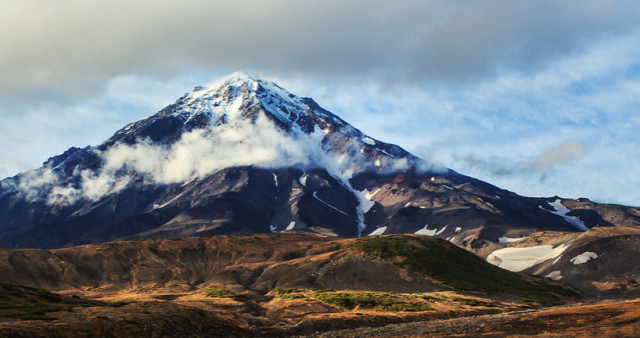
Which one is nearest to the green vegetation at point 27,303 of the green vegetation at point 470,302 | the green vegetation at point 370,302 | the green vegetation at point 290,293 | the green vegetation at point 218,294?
the green vegetation at point 218,294

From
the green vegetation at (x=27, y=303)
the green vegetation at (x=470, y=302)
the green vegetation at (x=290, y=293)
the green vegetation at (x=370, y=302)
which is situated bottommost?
the green vegetation at (x=470, y=302)

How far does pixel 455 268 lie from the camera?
161m

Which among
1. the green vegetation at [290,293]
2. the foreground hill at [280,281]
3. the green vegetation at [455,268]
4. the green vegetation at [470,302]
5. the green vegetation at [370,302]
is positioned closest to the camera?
the foreground hill at [280,281]

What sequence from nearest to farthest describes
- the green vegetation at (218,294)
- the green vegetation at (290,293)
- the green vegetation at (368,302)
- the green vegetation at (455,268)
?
the green vegetation at (368,302)
the green vegetation at (218,294)
the green vegetation at (290,293)
the green vegetation at (455,268)

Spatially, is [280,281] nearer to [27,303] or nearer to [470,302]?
[470,302]

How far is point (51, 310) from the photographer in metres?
57.4

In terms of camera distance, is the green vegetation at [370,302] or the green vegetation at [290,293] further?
the green vegetation at [290,293]

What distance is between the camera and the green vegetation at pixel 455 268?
144 meters

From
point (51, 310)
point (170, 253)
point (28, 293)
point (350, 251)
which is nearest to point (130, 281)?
point (170, 253)

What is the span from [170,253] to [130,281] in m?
27.0

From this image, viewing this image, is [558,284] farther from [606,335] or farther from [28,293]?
[28,293]

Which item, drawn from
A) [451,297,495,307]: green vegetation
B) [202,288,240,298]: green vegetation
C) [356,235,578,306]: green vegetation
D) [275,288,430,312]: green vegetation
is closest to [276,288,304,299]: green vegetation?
[275,288,430,312]: green vegetation

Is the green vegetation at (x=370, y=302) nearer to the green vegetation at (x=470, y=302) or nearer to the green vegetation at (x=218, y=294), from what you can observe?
the green vegetation at (x=470, y=302)

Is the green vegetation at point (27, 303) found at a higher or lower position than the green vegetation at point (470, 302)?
higher
